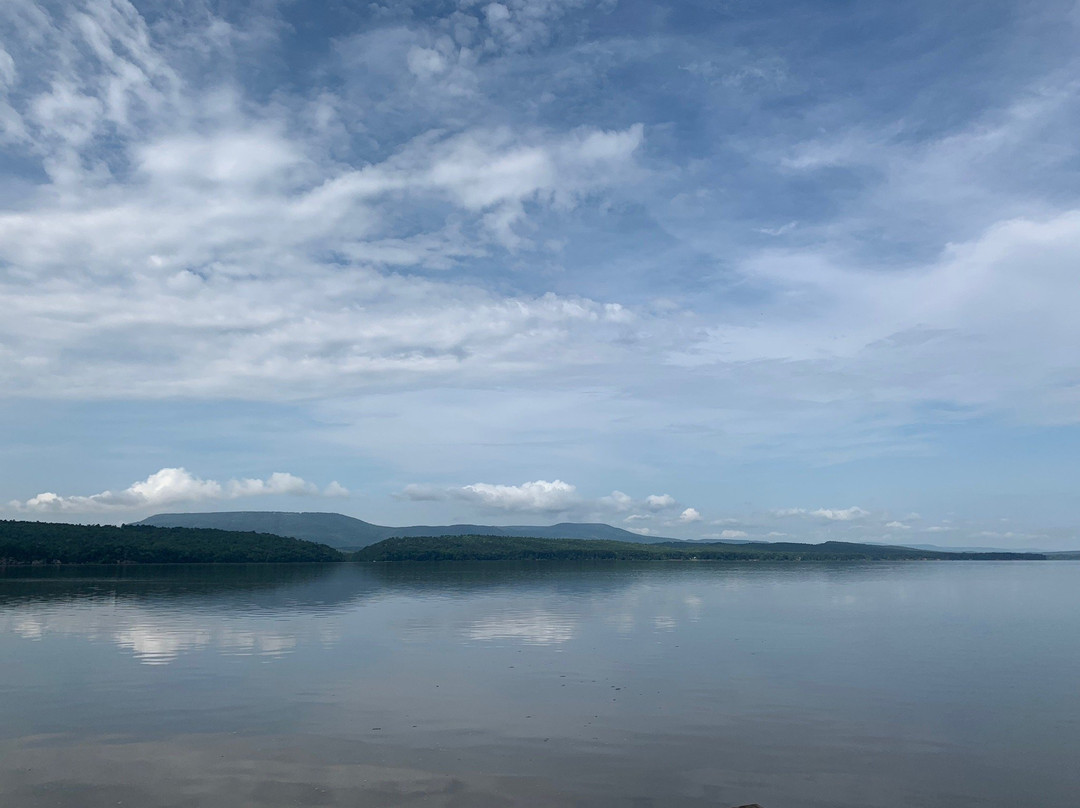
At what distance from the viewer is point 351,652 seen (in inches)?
1790

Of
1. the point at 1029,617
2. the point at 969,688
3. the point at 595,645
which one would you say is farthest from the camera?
the point at 1029,617

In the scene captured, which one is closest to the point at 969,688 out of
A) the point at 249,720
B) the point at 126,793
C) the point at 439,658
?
the point at 439,658

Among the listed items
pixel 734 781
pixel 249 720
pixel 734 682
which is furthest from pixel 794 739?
pixel 249 720

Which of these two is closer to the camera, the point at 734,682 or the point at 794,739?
the point at 794,739

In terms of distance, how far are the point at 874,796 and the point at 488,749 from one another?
11700 millimetres

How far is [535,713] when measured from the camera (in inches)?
1166

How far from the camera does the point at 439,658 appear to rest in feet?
142

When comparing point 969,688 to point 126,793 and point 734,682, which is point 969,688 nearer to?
point 734,682

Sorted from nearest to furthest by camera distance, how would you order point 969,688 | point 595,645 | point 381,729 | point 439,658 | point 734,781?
point 734,781 → point 381,729 → point 969,688 → point 439,658 → point 595,645

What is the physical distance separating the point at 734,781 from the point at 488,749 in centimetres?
796

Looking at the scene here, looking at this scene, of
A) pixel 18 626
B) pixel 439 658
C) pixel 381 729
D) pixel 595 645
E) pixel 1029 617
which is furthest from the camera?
pixel 1029 617

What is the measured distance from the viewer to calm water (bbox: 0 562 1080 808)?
2097cm

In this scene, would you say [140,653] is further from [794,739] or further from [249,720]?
[794,739]

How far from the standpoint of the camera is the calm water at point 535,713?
20969 mm
